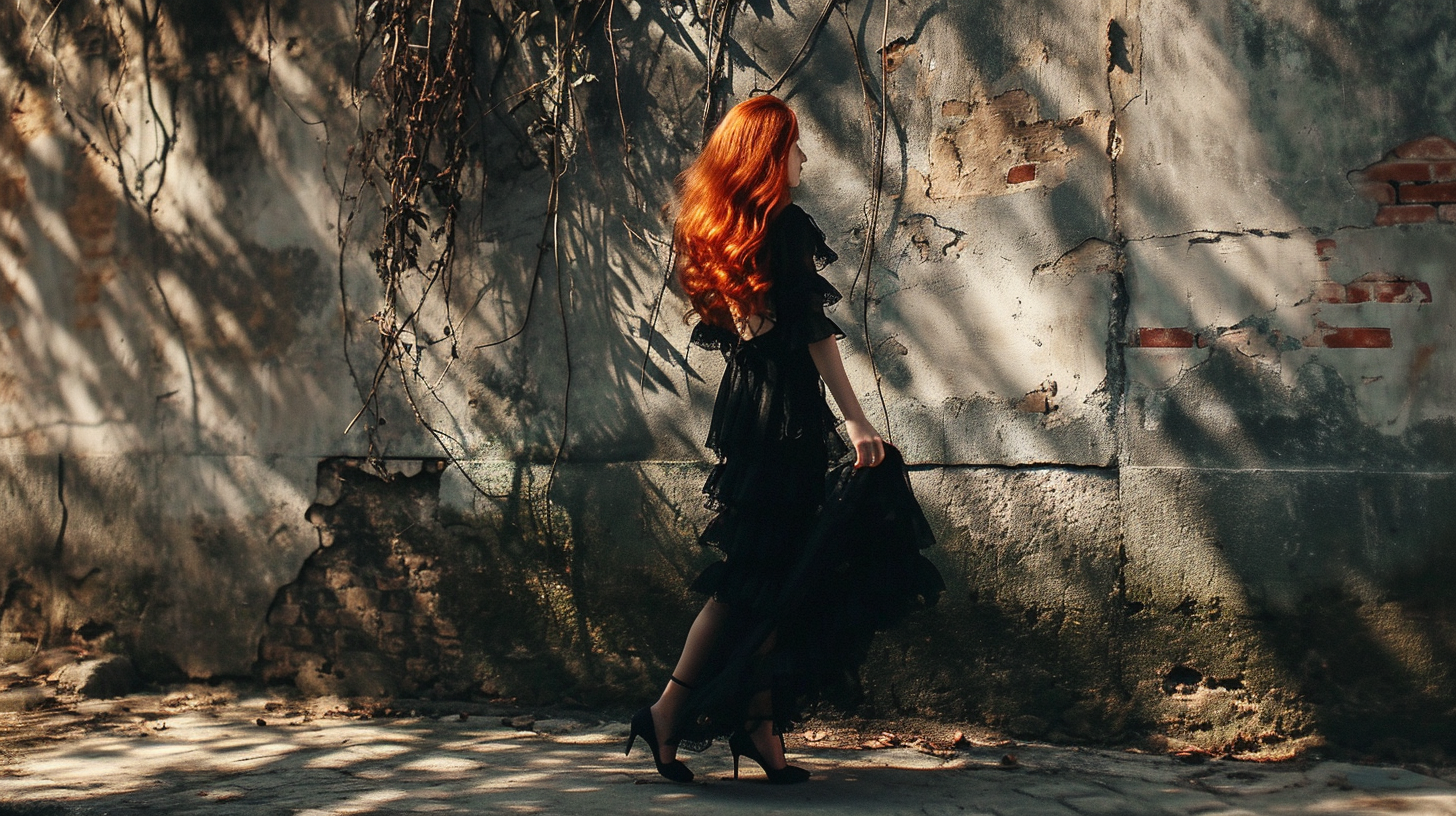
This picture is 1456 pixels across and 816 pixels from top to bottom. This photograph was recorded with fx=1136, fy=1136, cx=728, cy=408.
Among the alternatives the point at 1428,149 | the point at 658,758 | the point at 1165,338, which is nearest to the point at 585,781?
the point at 658,758

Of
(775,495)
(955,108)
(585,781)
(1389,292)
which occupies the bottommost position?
(585,781)

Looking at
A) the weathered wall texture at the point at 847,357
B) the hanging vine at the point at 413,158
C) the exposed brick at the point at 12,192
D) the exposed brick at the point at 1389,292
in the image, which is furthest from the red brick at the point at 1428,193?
the exposed brick at the point at 12,192

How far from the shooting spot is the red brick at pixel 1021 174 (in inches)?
143

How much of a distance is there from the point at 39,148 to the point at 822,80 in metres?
3.34

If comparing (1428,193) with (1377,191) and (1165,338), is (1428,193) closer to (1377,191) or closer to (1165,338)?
(1377,191)

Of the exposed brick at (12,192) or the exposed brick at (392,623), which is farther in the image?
the exposed brick at (12,192)

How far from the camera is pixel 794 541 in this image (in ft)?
10.1

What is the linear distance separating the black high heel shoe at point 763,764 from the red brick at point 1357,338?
79.1 inches

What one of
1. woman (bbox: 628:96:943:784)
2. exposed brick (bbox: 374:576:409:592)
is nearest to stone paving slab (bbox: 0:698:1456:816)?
woman (bbox: 628:96:943:784)

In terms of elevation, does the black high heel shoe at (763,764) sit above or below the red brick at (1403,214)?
below

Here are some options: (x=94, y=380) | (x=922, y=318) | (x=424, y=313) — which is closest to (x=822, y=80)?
(x=922, y=318)

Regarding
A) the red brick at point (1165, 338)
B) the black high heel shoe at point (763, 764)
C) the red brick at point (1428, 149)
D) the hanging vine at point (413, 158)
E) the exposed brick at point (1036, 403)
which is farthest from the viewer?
the hanging vine at point (413, 158)

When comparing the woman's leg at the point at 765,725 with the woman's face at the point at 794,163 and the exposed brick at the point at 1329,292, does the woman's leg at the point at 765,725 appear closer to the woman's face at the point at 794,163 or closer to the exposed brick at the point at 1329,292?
the woman's face at the point at 794,163

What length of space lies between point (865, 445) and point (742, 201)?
0.72 meters
